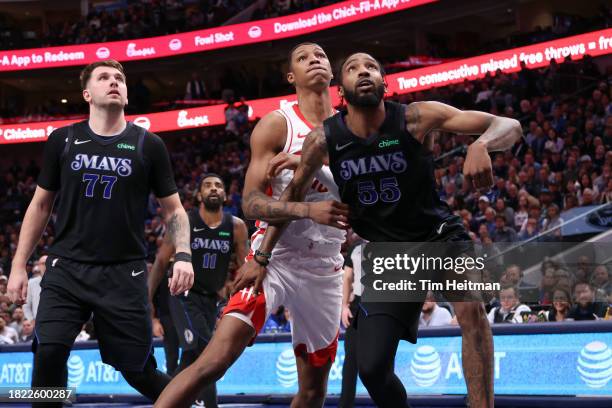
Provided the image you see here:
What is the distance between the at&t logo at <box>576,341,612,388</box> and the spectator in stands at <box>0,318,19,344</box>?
8030mm

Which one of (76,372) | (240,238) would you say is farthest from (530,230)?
(76,372)

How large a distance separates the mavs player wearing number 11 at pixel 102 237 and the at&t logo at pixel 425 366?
4.19 metres

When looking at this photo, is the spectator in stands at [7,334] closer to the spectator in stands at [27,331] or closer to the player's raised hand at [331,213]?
the spectator in stands at [27,331]

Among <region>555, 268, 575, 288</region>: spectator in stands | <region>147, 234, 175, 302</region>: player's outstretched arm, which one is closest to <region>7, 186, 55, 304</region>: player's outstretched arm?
<region>147, 234, 175, 302</region>: player's outstretched arm

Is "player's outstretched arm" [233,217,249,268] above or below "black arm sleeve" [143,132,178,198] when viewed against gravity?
below

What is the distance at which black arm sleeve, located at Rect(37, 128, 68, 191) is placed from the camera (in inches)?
191

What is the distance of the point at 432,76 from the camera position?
22641 mm

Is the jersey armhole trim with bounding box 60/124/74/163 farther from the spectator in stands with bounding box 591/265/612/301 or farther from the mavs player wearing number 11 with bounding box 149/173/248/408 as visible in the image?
the spectator in stands with bounding box 591/265/612/301

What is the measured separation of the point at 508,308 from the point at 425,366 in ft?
3.26

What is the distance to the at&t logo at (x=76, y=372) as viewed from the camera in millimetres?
11375

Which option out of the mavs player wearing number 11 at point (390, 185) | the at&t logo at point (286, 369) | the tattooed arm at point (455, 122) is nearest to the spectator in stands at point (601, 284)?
the at&t logo at point (286, 369)

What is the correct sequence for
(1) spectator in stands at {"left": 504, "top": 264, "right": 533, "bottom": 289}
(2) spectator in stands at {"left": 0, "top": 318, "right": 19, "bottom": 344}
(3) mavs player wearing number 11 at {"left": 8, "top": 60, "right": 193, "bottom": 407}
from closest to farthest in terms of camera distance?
1. (3) mavs player wearing number 11 at {"left": 8, "top": 60, "right": 193, "bottom": 407}
2. (1) spectator in stands at {"left": 504, "top": 264, "right": 533, "bottom": 289}
3. (2) spectator in stands at {"left": 0, "top": 318, "right": 19, "bottom": 344}

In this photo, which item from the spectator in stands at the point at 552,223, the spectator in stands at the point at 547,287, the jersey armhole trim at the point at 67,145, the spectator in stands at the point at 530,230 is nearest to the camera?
the jersey armhole trim at the point at 67,145

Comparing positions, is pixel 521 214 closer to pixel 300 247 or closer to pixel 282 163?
pixel 300 247
